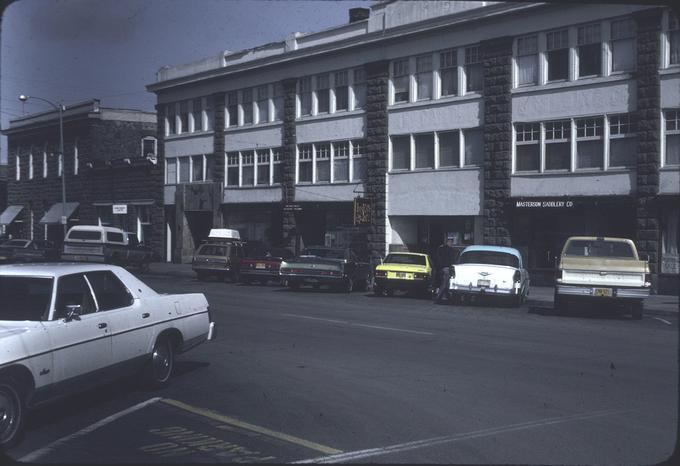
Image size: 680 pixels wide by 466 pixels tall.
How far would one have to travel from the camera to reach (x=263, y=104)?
130ft

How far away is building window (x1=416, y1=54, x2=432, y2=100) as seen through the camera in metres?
32.0

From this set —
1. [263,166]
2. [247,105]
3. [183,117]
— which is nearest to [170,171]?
[183,117]

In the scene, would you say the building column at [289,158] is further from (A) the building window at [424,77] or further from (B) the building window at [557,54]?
(B) the building window at [557,54]

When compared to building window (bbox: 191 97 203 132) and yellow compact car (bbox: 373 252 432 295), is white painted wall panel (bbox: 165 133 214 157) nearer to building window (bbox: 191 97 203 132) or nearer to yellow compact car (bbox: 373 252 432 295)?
building window (bbox: 191 97 203 132)

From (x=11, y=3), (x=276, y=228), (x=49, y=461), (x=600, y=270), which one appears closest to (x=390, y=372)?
(x=49, y=461)

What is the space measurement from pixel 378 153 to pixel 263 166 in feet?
26.6

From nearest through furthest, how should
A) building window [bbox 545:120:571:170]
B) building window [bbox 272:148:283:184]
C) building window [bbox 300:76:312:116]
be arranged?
building window [bbox 545:120:571:170] < building window [bbox 300:76:312:116] < building window [bbox 272:148:283:184]

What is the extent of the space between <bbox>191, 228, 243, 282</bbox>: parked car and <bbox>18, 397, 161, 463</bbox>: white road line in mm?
21407

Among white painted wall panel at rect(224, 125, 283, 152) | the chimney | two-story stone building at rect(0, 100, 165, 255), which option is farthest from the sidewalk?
two-story stone building at rect(0, 100, 165, 255)

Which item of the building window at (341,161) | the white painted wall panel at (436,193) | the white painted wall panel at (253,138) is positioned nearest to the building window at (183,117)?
the white painted wall panel at (253,138)

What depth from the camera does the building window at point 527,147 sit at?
28.5 metres

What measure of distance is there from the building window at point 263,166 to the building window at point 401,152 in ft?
27.4

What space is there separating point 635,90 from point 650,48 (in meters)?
1.36

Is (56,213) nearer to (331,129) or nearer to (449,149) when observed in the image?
(331,129)
